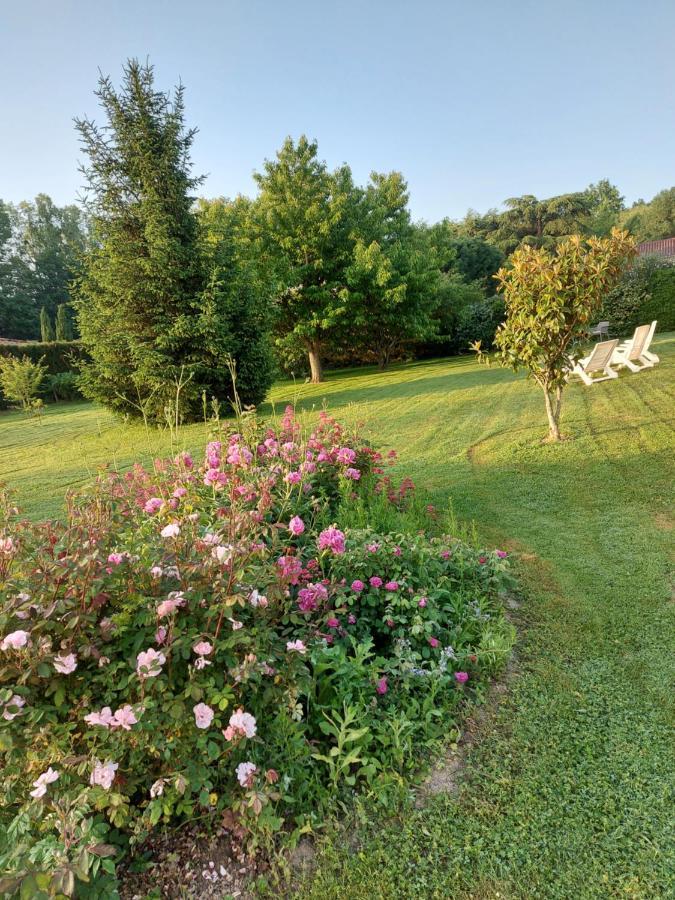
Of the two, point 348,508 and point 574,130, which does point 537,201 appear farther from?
point 348,508

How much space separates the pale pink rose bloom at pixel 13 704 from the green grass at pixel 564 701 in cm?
98

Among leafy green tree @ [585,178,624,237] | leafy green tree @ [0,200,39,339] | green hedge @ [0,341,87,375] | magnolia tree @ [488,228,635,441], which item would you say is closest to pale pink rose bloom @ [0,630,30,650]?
magnolia tree @ [488,228,635,441]

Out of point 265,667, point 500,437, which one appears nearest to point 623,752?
point 265,667

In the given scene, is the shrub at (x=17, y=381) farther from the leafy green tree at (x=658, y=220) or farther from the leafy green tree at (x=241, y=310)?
the leafy green tree at (x=658, y=220)

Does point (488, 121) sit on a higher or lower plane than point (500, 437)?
higher

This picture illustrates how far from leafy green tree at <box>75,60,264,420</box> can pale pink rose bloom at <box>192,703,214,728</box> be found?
813cm

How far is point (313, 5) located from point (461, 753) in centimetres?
940

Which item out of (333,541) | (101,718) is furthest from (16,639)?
(333,541)

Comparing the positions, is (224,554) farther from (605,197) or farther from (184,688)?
(605,197)

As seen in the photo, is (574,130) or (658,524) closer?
(658,524)

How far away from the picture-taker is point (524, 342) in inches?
215

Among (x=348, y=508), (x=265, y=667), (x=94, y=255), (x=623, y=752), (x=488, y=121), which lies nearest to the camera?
(x=265, y=667)

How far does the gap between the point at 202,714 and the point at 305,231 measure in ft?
51.7

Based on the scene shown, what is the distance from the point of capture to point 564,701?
2018mm
